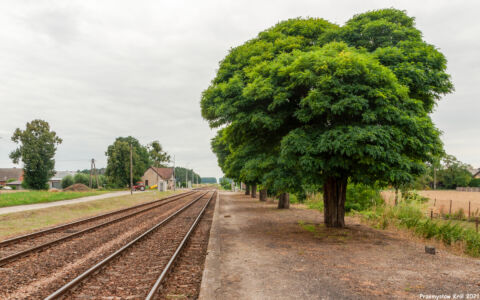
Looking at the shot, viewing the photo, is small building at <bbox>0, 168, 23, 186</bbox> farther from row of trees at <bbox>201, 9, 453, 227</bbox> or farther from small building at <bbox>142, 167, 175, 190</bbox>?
row of trees at <bbox>201, 9, 453, 227</bbox>

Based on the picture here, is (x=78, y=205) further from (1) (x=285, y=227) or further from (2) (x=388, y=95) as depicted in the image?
(2) (x=388, y=95)

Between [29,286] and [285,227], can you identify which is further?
[285,227]

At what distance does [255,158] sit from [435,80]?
623cm

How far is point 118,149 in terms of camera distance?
67.5m

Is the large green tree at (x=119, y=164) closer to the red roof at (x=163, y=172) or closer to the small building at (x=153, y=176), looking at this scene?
the small building at (x=153, y=176)

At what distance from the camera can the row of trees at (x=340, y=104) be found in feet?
27.8

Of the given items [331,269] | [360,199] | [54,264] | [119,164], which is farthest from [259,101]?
[119,164]

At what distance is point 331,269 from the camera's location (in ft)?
22.6

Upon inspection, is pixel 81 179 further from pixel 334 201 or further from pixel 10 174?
pixel 334 201

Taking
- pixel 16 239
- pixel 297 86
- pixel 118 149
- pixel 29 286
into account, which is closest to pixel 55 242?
pixel 16 239

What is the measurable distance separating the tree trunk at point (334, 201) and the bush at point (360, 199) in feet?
24.9

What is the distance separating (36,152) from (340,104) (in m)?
55.6

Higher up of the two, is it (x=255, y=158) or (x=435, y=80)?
(x=435, y=80)

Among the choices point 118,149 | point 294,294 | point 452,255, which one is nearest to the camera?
point 294,294
